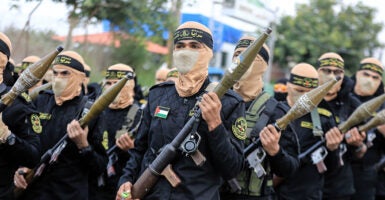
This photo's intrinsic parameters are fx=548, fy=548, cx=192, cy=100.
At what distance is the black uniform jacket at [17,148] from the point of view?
4.58 metres

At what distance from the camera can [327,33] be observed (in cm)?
3247

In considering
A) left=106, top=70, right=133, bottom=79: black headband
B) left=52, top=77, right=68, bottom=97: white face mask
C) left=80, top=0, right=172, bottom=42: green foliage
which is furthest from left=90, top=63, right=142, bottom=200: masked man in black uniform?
left=80, top=0, right=172, bottom=42: green foliage

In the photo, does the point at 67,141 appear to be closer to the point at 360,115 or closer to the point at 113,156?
the point at 113,156

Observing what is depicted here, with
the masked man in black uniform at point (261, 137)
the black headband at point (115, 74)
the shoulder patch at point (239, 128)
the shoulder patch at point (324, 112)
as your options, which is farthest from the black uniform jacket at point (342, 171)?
the shoulder patch at point (239, 128)

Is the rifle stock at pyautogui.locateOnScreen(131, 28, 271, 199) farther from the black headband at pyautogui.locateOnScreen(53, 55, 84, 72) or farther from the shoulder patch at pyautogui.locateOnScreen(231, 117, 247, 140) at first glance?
the black headband at pyautogui.locateOnScreen(53, 55, 84, 72)

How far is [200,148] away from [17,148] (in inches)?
62.1

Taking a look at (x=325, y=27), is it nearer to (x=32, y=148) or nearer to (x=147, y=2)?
(x=147, y=2)

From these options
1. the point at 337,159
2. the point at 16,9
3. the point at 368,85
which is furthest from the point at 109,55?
the point at 337,159

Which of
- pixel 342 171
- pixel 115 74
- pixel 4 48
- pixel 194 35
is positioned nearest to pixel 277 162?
pixel 194 35

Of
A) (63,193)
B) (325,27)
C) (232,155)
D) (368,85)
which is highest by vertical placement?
(232,155)

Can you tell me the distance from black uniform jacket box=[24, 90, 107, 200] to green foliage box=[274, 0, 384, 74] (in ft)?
86.4

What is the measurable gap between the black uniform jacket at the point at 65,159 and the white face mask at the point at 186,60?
5.51 ft

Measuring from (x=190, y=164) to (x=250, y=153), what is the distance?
1.06 meters

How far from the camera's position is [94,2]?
1089 centimetres
